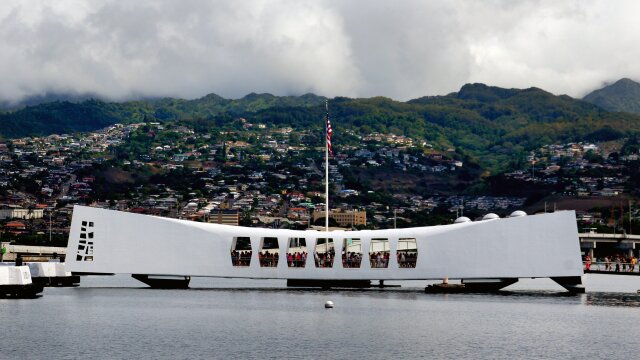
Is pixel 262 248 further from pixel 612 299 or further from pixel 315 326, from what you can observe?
pixel 612 299

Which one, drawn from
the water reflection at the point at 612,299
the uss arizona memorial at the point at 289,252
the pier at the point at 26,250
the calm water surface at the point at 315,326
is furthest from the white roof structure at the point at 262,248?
the pier at the point at 26,250

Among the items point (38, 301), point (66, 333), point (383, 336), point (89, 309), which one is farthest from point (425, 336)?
point (38, 301)

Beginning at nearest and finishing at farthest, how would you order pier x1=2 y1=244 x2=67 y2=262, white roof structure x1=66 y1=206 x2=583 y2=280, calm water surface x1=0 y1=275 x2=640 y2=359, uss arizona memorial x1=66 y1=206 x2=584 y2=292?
1. calm water surface x1=0 y1=275 x2=640 y2=359
2. white roof structure x1=66 y1=206 x2=583 y2=280
3. uss arizona memorial x1=66 y1=206 x2=584 y2=292
4. pier x1=2 y1=244 x2=67 y2=262

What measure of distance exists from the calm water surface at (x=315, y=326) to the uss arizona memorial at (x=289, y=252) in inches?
65.4

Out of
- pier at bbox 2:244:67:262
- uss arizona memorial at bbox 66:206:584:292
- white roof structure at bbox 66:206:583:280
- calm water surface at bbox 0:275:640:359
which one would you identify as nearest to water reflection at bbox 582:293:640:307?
calm water surface at bbox 0:275:640:359

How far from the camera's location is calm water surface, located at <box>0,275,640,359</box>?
48594 mm

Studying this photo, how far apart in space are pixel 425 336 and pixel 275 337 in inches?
280

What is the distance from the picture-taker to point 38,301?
7069 cm

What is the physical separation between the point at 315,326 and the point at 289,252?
67.7ft

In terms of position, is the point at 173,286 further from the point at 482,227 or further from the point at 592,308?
the point at 592,308

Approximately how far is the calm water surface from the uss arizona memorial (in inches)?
65.4

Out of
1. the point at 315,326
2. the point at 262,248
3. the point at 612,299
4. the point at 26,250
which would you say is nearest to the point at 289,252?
the point at 262,248

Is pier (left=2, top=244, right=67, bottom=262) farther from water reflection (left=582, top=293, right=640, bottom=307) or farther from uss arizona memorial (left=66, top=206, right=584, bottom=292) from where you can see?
water reflection (left=582, top=293, right=640, bottom=307)

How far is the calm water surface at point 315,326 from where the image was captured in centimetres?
4859
